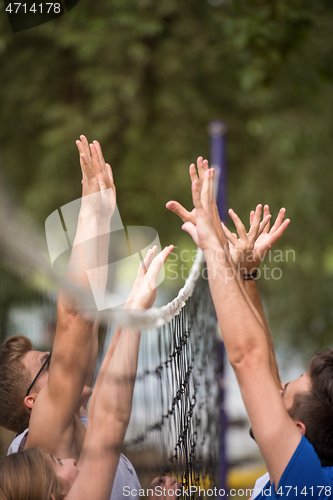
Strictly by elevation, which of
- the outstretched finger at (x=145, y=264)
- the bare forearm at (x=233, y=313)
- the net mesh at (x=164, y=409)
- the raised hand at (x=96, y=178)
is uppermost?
the raised hand at (x=96, y=178)

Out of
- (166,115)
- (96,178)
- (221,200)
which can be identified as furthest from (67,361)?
(166,115)

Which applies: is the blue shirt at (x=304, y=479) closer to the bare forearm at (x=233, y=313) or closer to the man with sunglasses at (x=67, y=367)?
the bare forearm at (x=233, y=313)

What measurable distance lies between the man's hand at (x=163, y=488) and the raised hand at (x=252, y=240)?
0.58 meters

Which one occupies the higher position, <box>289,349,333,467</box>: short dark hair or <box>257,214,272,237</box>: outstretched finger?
<box>257,214,272,237</box>: outstretched finger

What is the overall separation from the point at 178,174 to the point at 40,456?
11.2ft

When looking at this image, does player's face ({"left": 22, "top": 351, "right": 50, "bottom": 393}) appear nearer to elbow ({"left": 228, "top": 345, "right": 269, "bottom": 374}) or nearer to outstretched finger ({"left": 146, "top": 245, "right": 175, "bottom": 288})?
outstretched finger ({"left": 146, "top": 245, "right": 175, "bottom": 288})

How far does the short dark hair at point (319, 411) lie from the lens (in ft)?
3.49

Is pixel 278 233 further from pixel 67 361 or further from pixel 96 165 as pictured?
pixel 67 361

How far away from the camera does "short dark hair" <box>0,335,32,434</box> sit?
1.12 m

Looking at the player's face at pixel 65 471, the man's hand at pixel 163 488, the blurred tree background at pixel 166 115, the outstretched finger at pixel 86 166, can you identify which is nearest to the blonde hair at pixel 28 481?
the player's face at pixel 65 471

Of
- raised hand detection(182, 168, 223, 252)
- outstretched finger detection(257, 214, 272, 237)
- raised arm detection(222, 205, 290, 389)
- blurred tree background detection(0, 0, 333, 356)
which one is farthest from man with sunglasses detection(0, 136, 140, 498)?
blurred tree background detection(0, 0, 333, 356)

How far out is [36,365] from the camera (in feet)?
3.71

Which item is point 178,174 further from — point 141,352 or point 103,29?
point 141,352

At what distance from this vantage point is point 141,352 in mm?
1157
